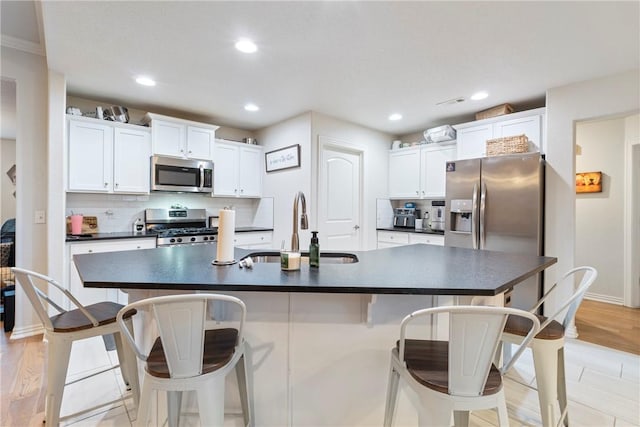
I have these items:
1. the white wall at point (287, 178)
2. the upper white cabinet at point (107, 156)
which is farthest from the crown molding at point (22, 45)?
the white wall at point (287, 178)

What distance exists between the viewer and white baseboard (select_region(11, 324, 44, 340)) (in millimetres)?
2742

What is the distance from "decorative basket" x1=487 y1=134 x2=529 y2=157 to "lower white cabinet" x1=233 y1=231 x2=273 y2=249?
9.78ft

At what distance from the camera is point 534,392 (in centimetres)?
201

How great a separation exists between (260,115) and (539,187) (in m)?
3.27

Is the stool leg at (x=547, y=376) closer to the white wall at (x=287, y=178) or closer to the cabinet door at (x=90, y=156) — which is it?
the white wall at (x=287, y=178)

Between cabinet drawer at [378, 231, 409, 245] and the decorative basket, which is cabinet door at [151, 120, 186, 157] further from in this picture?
the decorative basket

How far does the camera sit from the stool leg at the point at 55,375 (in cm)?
146

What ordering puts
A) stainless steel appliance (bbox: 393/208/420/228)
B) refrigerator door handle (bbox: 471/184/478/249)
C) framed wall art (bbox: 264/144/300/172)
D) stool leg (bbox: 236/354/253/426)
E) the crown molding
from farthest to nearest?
stainless steel appliance (bbox: 393/208/420/228) → framed wall art (bbox: 264/144/300/172) → refrigerator door handle (bbox: 471/184/478/249) → the crown molding → stool leg (bbox: 236/354/253/426)

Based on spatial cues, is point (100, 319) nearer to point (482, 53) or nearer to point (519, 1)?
point (519, 1)

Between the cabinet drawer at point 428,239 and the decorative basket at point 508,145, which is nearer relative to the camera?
the decorative basket at point 508,145

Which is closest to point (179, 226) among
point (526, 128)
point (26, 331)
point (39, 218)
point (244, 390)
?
point (39, 218)

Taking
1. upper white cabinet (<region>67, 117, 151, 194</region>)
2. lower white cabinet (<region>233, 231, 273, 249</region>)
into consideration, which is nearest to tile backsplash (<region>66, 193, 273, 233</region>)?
lower white cabinet (<region>233, 231, 273, 249</region>)

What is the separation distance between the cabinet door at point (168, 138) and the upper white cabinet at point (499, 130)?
346cm

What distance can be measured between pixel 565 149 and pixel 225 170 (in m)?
3.97
